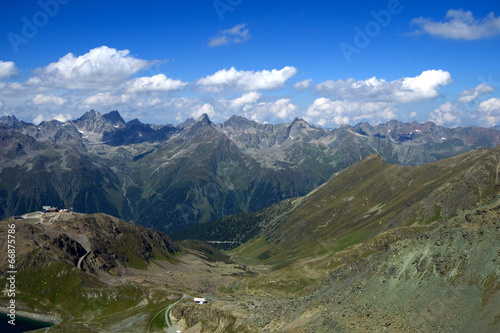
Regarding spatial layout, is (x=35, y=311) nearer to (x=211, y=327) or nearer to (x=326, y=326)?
(x=211, y=327)

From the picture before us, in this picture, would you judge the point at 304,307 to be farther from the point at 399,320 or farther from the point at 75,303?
the point at 75,303

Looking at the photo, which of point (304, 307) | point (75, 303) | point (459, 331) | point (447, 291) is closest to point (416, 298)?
point (447, 291)

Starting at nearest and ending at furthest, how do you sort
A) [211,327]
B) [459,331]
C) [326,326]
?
[459,331], [326,326], [211,327]

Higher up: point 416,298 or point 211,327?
point 416,298

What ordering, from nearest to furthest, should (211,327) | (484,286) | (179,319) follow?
(484,286), (211,327), (179,319)

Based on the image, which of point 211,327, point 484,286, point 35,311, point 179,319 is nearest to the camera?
point 484,286

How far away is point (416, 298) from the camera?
96438mm

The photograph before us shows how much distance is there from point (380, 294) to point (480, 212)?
4202 centimetres

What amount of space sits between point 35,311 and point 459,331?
180 m

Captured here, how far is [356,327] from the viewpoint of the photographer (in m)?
93.7

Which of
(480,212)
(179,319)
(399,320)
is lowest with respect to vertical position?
(179,319)

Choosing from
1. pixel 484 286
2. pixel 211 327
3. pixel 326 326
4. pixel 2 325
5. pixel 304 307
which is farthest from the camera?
pixel 2 325

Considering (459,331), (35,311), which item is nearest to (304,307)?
(459,331)

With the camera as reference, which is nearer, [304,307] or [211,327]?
[304,307]
